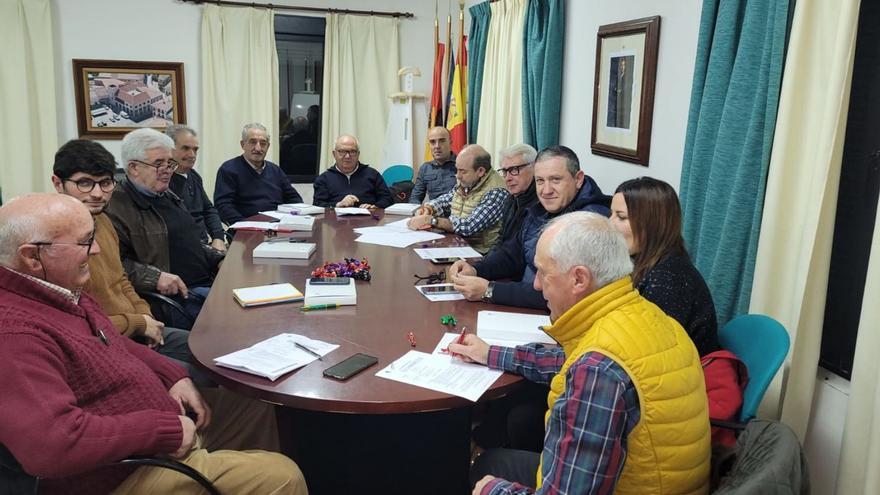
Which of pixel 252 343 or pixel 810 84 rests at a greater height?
pixel 810 84

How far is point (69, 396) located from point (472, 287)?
4.02 feet

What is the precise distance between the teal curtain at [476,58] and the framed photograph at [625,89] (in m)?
1.74

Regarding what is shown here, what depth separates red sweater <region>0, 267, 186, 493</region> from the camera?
118 cm

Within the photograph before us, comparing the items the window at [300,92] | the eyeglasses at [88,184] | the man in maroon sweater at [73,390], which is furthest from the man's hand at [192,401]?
the window at [300,92]

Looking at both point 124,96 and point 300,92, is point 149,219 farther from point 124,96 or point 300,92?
point 300,92

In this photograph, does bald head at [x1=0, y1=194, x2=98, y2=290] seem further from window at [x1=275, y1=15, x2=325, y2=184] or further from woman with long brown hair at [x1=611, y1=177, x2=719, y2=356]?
window at [x1=275, y1=15, x2=325, y2=184]

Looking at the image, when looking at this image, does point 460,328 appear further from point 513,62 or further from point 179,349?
point 513,62

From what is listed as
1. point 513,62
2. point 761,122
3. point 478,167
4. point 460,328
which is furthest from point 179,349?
point 513,62

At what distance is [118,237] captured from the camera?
2557mm

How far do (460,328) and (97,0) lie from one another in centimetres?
472

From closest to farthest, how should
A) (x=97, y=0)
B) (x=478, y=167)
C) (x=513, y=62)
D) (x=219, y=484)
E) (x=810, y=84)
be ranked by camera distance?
1. (x=219, y=484)
2. (x=810, y=84)
3. (x=478, y=167)
4. (x=513, y=62)
5. (x=97, y=0)

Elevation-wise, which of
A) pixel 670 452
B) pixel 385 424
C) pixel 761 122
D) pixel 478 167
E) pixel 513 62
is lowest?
pixel 385 424

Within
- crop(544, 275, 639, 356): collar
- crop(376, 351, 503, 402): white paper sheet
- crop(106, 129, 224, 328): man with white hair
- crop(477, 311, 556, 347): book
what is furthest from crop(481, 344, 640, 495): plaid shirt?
crop(106, 129, 224, 328): man with white hair

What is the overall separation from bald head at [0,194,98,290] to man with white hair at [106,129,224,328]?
1.11m
